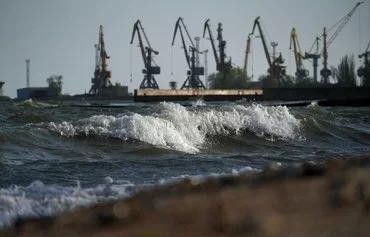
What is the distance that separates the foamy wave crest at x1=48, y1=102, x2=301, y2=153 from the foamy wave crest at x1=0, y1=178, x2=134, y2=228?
6352 millimetres

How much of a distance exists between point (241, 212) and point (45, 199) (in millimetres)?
3677

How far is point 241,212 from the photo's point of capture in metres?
1.25

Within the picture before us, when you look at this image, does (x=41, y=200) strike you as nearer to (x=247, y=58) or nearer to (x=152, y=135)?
(x=152, y=135)

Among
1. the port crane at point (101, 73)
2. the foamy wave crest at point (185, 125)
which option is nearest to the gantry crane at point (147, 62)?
the port crane at point (101, 73)

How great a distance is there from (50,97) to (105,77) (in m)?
26.3

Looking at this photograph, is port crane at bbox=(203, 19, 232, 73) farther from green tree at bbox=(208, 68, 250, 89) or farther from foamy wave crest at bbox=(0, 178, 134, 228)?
foamy wave crest at bbox=(0, 178, 134, 228)

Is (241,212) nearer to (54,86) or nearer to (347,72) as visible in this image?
(347,72)

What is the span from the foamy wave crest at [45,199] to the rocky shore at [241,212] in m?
2.64

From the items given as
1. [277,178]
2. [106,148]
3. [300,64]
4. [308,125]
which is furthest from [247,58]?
[277,178]

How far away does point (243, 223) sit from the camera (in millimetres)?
1232

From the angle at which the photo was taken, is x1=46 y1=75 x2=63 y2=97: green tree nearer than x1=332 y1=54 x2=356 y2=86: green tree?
No

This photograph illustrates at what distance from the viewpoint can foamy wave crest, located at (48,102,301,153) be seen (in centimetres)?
1227

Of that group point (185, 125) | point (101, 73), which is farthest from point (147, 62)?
point (185, 125)

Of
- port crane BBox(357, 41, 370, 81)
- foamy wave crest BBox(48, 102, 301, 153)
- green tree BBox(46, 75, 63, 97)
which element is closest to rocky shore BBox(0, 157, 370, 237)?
foamy wave crest BBox(48, 102, 301, 153)
